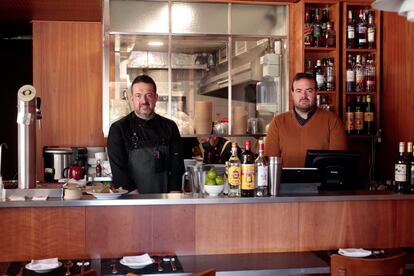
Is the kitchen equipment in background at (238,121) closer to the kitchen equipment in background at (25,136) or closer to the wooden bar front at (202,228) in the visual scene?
the wooden bar front at (202,228)

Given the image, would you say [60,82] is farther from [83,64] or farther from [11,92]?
[11,92]

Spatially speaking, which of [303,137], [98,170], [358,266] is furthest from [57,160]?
[358,266]

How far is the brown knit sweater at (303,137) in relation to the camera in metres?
3.68

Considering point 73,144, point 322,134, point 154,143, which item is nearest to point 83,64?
point 73,144

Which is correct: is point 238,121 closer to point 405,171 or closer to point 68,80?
point 68,80

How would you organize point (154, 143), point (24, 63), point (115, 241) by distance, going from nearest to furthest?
point (115, 241)
point (154, 143)
point (24, 63)

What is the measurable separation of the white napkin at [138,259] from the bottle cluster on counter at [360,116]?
2689mm

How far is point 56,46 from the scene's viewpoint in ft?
16.6

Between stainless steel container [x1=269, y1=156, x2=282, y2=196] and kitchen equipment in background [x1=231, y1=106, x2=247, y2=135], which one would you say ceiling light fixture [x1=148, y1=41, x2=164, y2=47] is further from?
stainless steel container [x1=269, y1=156, x2=282, y2=196]

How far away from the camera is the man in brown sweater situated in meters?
3.66

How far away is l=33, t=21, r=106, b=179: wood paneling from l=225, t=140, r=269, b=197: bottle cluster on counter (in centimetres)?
263

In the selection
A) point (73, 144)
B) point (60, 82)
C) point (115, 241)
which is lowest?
point (115, 241)

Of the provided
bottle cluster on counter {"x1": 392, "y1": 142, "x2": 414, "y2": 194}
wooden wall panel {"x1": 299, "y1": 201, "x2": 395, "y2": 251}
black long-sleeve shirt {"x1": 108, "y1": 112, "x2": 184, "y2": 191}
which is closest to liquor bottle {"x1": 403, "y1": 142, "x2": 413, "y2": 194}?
bottle cluster on counter {"x1": 392, "y1": 142, "x2": 414, "y2": 194}

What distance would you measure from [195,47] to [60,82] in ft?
4.10
